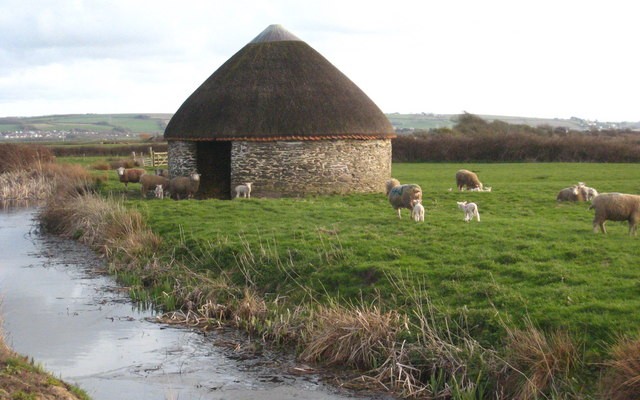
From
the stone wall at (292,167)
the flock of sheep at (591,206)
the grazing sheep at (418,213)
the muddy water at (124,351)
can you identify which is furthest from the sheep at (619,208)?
the stone wall at (292,167)

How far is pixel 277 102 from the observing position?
1091 inches

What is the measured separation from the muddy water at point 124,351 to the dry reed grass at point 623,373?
3.02 metres

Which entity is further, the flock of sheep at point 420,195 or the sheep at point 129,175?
the sheep at point 129,175

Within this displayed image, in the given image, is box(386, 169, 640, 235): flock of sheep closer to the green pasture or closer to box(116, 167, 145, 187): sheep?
the green pasture

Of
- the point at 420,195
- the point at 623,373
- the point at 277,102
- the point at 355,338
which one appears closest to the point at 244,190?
the point at 277,102

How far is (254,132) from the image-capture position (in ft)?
88.2

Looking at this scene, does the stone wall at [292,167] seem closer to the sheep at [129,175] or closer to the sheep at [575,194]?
the sheep at [129,175]

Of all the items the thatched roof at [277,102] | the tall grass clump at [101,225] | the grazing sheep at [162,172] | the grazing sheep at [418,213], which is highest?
the thatched roof at [277,102]

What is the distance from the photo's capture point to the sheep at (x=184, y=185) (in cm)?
2706

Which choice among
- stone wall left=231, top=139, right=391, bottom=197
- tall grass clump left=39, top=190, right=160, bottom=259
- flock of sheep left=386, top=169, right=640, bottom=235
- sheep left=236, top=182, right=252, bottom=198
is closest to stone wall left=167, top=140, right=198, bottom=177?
stone wall left=231, top=139, right=391, bottom=197

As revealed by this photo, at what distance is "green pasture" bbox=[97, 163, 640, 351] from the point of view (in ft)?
36.1

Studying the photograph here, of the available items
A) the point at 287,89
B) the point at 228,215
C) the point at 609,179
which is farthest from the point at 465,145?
the point at 228,215

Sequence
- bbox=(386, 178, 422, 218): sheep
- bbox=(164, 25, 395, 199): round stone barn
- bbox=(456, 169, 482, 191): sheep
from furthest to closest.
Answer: bbox=(456, 169, 482, 191): sheep
bbox=(164, 25, 395, 199): round stone barn
bbox=(386, 178, 422, 218): sheep

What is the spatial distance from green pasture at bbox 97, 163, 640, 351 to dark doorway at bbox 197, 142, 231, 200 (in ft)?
20.5
